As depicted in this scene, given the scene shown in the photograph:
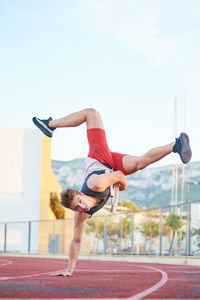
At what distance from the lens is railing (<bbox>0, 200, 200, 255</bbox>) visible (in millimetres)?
17328

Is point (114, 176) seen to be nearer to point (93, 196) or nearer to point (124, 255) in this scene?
point (93, 196)

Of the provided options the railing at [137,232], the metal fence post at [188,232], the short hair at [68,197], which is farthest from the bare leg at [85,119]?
the metal fence post at [188,232]

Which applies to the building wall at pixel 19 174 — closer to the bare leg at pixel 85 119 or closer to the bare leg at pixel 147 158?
the bare leg at pixel 85 119

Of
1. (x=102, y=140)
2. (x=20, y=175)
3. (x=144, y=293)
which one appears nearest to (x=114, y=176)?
(x=102, y=140)

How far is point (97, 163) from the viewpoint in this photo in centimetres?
740

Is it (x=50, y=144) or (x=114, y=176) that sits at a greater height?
(x=50, y=144)

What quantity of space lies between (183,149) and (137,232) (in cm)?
1304

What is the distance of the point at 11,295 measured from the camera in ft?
14.1

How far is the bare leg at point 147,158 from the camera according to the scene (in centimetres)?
739

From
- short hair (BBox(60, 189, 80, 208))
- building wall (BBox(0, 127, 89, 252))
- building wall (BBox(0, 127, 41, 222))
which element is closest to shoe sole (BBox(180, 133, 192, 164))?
short hair (BBox(60, 189, 80, 208))

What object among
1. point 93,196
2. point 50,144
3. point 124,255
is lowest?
point 124,255

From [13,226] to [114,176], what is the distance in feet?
76.2

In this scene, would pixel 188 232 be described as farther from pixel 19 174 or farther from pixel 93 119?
pixel 19 174

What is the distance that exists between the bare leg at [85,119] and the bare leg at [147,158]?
65 centimetres
